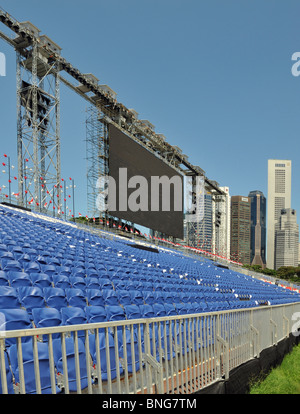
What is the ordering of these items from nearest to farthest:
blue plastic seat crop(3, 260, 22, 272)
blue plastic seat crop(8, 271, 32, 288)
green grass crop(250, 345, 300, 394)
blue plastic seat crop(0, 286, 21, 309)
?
1. blue plastic seat crop(0, 286, 21, 309)
2. green grass crop(250, 345, 300, 394)
3. blue plastic seat crop(8, 271, 32, 288)
4. blue plastic seat crop(3, 260, 22, 272)

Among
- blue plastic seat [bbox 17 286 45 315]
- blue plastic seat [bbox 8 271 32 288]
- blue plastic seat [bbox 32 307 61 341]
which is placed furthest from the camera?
blue plastic seat [bbox 8 271 32 288]

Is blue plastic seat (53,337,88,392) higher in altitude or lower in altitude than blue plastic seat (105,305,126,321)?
higher

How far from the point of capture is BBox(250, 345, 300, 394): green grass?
17.3 feet

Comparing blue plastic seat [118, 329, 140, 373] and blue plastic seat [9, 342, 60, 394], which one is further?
blue plastic seat [118, 329, 140, 373]

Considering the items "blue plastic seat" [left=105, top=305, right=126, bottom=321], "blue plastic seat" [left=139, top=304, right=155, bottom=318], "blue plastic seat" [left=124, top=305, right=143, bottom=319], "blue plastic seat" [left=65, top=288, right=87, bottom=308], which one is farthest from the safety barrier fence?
"blue plastic seat" [left=65, top=288, right=87, bottom=308]

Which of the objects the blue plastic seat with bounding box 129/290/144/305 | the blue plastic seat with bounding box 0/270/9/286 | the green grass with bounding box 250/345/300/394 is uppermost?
the blue plastic seat with bounding box 0/270/9/286

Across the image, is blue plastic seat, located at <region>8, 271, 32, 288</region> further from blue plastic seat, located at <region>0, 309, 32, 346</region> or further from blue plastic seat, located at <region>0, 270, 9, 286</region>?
blue plastic seat, located at <region>0, 309, 32, 346</region>

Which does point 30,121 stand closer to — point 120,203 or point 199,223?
point 120,203

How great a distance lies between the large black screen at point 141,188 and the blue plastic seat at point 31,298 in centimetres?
2356

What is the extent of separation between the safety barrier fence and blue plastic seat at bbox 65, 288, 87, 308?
1052mm

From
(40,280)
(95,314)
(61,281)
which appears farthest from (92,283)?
(95,314)

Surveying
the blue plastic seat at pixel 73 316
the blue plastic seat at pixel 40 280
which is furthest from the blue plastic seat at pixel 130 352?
the blue plastic seat at pixel 40 280

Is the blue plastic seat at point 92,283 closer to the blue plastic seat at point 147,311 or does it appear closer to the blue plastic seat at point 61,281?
the blue plastic seat at point 61,281
